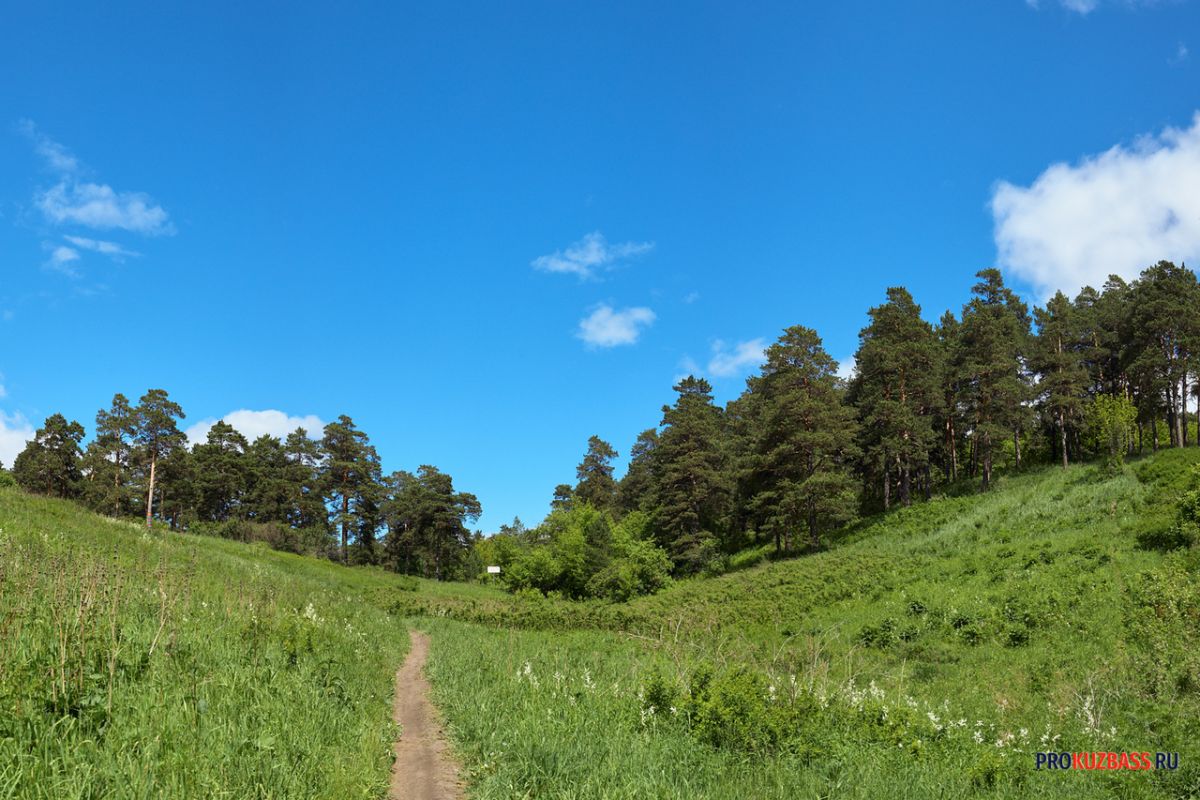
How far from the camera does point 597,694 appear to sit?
11.2m

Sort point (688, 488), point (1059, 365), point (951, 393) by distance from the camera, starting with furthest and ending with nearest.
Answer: point (688, 488) → point (1059, 365) → point (951, 393)

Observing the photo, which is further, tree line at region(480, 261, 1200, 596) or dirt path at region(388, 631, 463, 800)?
tree line at region(480, 261, 1200, 596)

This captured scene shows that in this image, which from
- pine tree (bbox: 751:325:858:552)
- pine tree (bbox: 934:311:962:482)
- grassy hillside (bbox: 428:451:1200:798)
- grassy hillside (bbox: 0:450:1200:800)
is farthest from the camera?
pine tree (bbox: 934:311:962:482)

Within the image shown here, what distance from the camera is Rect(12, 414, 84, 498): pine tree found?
81.9 meters

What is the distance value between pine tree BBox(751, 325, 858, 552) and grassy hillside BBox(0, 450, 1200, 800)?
2149 centimetres

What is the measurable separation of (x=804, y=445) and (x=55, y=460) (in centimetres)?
9413

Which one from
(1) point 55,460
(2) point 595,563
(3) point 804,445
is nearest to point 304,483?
(1) point 55,460

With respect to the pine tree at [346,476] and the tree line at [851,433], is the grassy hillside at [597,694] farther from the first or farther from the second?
the pine tree at [346,476]

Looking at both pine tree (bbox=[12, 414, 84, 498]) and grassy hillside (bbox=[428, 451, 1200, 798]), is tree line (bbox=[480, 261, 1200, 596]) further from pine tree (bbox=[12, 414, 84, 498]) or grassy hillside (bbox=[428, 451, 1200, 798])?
pine tree (bbox=[12, 414, 84, 498])

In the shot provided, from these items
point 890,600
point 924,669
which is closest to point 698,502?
point 890,600

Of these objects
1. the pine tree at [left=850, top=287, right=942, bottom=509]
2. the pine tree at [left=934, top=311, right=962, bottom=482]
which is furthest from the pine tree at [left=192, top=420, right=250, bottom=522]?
the pine tree at [left=934, top=311, right=962, bottom=482]

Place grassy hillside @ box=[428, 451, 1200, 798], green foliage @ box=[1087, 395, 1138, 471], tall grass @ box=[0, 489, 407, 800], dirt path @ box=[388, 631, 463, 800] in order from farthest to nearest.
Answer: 1. green foliage @ box=[1087, 395, 1138, 471]
2. grassy hillside @ box=[428, 451, 1200, 798]
3. dirt path @ box=[388, 631, 463, 800]
4. tall grass @ box=[0, 489, 407, 800]

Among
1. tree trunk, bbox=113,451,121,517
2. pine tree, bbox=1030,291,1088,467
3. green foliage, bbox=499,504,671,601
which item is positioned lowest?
green foliage, bbox=499,504,671,601

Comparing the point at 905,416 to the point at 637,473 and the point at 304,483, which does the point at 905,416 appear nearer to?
the point at 637,473
